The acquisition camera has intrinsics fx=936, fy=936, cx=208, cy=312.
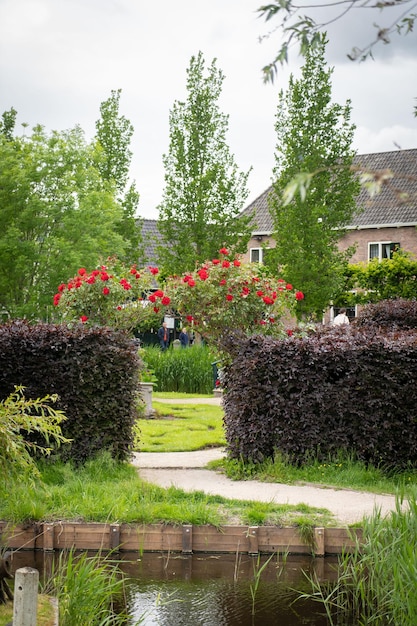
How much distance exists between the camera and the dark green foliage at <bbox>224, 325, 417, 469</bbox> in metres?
10.5

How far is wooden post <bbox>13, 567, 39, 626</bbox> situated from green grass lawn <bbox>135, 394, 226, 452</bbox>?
21.6 ft

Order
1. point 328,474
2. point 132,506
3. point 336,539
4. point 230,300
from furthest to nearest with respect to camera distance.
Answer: point 230,300, point 328,474, point 132,506, point 336,539

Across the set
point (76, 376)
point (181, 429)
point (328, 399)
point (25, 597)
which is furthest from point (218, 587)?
point (181, 429)

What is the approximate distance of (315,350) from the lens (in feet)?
35.1

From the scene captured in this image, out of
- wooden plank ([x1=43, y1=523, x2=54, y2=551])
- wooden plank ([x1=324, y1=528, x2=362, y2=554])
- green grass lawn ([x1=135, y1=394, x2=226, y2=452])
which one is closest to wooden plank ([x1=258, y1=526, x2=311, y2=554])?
wooden plank ([x1=324, y1=528, x2=362, y2=554])

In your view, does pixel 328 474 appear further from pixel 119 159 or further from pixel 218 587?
pixel 119 159

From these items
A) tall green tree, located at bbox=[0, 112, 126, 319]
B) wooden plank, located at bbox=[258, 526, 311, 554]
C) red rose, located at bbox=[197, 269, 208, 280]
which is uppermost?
tall green tree, located at bbox=[0, 112, 126, 319]

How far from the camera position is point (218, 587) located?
24.5 feet

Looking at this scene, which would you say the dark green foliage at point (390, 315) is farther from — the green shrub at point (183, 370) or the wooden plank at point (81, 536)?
the wooden plank at point (81, 536)

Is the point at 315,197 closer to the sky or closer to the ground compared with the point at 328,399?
closer to the sky

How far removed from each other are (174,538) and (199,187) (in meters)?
22.9

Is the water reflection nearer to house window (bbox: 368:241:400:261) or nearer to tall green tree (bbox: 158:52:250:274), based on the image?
tall green tree (bbox: 158:52:250:274)

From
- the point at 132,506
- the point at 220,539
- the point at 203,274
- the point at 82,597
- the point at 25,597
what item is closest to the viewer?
the point at 25,597

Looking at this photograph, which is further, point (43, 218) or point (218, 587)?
point (43, 218)
